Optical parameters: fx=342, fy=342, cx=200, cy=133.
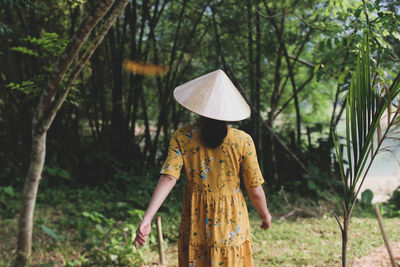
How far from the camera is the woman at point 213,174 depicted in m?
1.49

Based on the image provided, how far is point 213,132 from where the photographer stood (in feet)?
4.85

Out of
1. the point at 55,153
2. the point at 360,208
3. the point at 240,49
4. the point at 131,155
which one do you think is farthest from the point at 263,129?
the point at 55,153

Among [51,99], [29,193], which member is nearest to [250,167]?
[51,99]

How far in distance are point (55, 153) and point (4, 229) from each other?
2.13m

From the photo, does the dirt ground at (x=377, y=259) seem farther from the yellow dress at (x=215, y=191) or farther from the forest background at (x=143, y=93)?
the yellow dress at (x=215, y=191)

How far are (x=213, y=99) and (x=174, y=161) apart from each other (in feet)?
1.05

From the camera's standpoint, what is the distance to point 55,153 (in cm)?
543

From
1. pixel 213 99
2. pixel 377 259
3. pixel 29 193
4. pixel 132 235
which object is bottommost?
pixel 377 259

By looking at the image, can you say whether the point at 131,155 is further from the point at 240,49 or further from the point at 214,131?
the point at 214,131

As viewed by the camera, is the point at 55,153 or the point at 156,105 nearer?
the point at 55,153

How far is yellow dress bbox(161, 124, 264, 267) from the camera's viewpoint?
154cm

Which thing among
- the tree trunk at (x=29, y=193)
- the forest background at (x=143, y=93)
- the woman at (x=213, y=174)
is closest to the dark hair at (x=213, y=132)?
the woman at (x=213, y=174)

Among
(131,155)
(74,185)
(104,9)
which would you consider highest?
(104,9)

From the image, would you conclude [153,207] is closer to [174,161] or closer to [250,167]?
[174,161]
